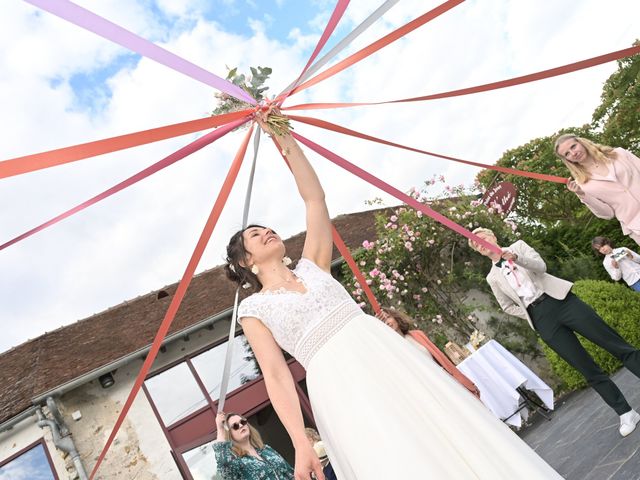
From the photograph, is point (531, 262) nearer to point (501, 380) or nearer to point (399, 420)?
point (399, 420)

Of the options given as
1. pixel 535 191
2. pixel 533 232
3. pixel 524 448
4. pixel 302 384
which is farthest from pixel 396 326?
pixel 535 191

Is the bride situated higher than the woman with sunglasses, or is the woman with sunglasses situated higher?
the woman with sunglasses

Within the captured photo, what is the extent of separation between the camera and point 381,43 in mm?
2309

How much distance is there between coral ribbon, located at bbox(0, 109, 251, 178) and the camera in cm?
145

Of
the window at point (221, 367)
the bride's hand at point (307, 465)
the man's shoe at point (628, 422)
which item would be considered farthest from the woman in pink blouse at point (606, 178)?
the window at point (221, 367)

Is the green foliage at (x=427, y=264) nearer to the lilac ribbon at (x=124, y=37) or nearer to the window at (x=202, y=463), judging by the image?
the window at (x=202, y=463)

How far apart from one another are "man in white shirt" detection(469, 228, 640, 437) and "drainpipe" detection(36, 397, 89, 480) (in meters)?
7.49

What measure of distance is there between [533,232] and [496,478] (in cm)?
1156

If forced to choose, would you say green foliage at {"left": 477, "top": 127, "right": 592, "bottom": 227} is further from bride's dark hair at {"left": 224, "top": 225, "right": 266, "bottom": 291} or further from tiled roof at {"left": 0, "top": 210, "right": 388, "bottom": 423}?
bride's dark hair at {"left": 224, "top": 225, "right": 266, "bottom": 291}

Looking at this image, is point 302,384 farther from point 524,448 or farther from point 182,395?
point 524,448

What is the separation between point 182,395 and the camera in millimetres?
9047

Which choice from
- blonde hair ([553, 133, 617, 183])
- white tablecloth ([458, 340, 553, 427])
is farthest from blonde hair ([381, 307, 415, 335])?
white tablecloth ([458, 340, 553, 427])

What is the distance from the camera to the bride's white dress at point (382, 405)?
5.10ft

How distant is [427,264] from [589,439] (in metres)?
6.02
